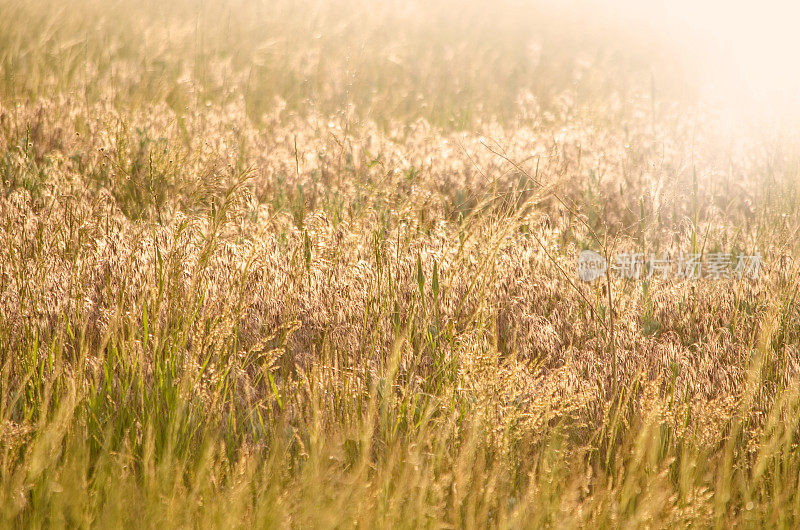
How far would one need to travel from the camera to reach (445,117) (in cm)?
603

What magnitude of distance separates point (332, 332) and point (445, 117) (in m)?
4.06

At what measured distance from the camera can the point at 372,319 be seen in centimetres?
239

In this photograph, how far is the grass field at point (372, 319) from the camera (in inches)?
61.1

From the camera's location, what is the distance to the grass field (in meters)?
1.55

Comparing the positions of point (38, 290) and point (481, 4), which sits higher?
point (481, 4)

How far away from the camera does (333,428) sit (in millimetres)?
1802

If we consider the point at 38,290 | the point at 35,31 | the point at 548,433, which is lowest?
the point at 548,433

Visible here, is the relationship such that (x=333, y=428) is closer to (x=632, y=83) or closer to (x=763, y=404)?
(x=763, y=404)

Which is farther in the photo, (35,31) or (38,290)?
(35,31)

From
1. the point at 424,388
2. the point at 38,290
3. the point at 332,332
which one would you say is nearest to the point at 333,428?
the point at 424,388

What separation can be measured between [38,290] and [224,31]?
6.31 metres

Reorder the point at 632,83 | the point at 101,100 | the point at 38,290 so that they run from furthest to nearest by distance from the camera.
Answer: the point at 632,83 → the point at 101,100 → the point at 38,290

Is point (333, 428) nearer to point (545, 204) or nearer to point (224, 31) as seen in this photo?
point (545, 204)

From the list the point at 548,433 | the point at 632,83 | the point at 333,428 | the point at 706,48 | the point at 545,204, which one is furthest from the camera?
the point at 706,48
